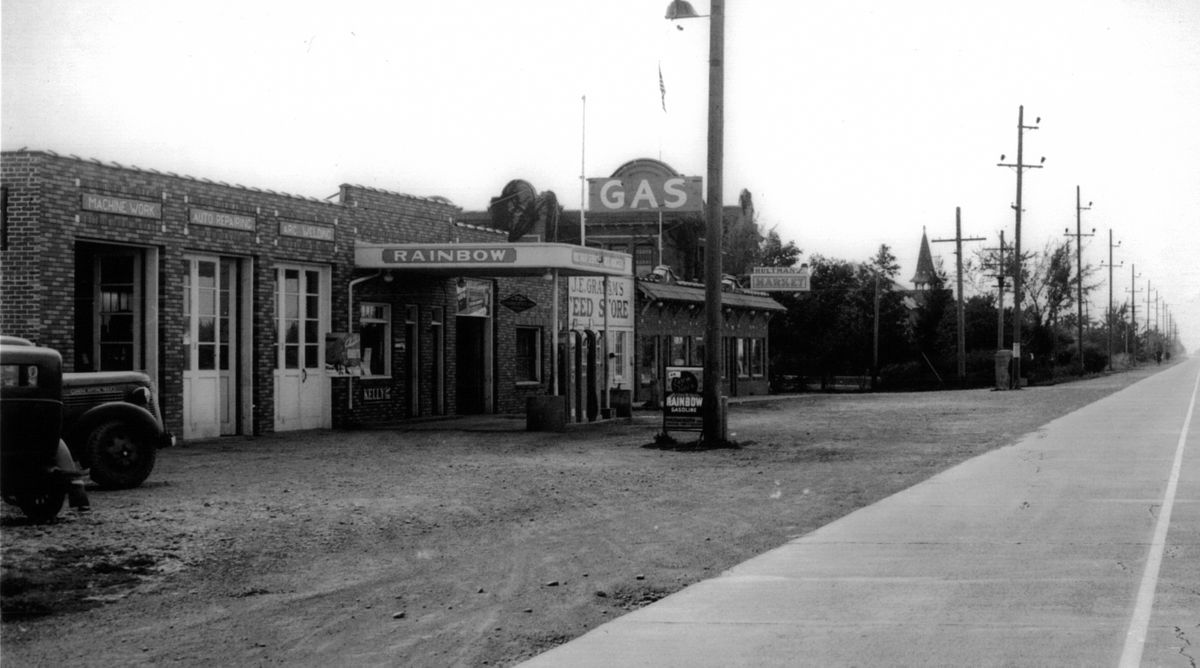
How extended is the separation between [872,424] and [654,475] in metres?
12.7

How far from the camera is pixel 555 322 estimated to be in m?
24.6

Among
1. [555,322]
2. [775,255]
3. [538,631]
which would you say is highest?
[775,255]

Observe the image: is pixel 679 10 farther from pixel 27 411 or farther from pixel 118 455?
pixel 27 411

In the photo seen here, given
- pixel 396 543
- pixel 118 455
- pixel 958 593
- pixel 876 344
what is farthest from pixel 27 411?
pixel 876 344

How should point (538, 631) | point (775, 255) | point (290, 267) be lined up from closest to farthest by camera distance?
1. point (538, 631)
2. point (290, 267)
3. point (775, 255)

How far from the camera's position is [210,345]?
22.3 meters

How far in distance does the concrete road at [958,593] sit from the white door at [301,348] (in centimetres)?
1306

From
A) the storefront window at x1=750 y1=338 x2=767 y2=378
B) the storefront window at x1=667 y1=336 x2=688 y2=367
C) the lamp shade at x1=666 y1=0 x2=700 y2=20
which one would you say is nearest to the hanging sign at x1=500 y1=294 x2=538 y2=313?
the lamp shade at x1=666 y1=0 x2=700 y2=20

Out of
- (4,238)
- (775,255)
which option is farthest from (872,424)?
(775,255)

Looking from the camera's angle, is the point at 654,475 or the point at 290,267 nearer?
the point at 654,475

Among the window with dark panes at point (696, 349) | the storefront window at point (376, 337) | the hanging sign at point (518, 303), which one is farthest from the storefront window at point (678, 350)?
the storefront window at point (376, 337)

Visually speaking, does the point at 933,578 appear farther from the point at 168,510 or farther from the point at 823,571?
the point at 168,510

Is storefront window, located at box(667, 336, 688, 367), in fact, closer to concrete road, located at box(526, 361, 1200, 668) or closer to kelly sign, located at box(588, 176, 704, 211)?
kelly sign, located at box(588, 176, 704, 211)

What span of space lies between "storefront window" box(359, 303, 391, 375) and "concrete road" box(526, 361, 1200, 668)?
14.4m
